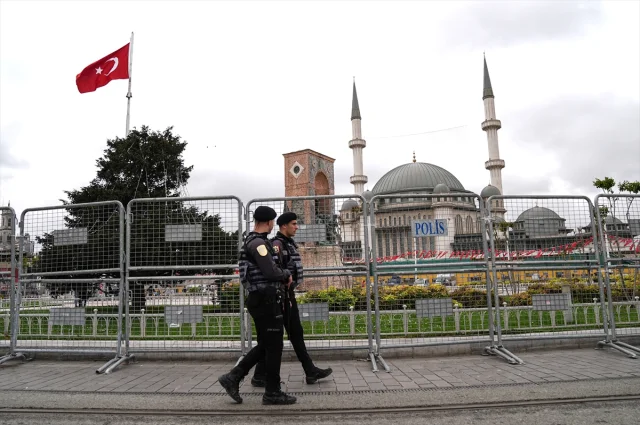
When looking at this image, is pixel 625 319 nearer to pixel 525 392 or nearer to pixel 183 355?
pixel 525 392

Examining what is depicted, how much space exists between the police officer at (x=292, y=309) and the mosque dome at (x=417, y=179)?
71.4 meters

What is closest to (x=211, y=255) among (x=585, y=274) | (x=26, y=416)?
(x=26, y=416)

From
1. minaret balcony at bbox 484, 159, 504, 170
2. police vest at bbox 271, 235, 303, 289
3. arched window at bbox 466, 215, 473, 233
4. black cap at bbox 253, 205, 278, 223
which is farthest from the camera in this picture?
minaret balcony at bbox 484, 159, 504, 170

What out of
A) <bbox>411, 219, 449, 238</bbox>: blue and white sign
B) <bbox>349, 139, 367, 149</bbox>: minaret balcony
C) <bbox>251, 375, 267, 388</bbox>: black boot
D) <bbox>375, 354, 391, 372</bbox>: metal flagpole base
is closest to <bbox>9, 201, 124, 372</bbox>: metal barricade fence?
<bbox>251, 375, 267, 388</bbox>: black boot

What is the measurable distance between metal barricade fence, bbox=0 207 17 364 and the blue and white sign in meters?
5.80

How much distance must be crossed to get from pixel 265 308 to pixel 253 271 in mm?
363

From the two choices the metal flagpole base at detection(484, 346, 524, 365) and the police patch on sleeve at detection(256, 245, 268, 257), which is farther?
the metal flagpole base at detection(484, 346, 524, 365)

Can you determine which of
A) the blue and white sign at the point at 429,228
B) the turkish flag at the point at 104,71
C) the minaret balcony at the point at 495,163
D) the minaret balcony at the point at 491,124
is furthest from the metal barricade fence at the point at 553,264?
the minaret balcony at the point at 495,163

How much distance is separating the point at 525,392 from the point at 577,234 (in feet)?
10.8

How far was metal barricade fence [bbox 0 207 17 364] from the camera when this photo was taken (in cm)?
675

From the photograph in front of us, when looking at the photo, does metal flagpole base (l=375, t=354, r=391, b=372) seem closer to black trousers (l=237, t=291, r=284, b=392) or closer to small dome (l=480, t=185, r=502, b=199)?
black trousers (l=237, t=291, r=284, b=392)

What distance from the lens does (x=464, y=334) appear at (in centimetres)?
676

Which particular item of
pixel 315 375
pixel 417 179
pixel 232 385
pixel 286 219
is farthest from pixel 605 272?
pixel 417 179

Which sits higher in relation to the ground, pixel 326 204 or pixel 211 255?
pixel 326 204
